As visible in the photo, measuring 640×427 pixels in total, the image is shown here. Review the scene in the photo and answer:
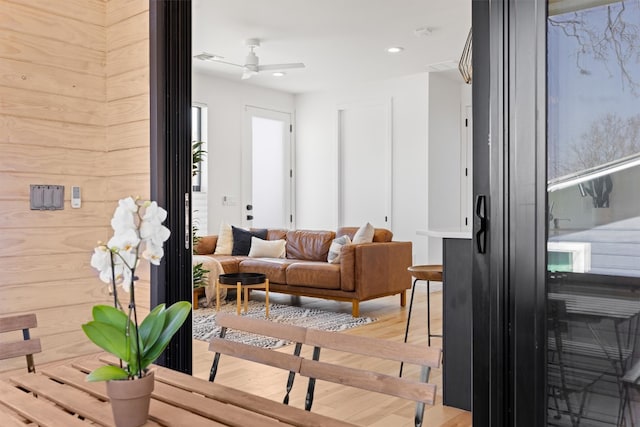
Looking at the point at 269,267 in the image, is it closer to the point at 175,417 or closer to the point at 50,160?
the point at 50,160

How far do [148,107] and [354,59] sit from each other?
4.79 meters

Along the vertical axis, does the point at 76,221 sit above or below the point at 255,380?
above

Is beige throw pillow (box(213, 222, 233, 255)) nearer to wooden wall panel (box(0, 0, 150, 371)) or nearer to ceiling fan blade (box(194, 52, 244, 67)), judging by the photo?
ceiling fan blade (box(194, 52, 244, 67))

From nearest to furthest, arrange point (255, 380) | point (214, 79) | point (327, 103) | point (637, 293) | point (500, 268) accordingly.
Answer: point (637, 293)
point (500, 268)
point (255, 380)
point (214, 79)
point (327, 103)

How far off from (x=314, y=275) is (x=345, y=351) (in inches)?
172

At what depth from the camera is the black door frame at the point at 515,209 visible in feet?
5.50

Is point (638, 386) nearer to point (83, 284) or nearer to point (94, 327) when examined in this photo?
point (94, 327)

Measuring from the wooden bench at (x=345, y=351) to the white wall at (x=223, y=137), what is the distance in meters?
6.02

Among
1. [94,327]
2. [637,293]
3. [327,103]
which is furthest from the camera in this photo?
[327,103]

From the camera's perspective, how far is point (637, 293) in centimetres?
153

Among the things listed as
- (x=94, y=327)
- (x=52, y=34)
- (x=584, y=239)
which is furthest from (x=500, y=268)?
Answer: (x=52, y=34)

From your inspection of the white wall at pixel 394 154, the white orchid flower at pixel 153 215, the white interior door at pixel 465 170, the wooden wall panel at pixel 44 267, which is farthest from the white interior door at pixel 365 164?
the white orchid flower at pixel 153 215

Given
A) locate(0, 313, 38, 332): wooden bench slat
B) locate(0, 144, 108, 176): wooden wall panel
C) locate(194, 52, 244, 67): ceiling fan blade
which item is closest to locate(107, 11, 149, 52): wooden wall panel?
locate(0, 144, 108, 176): wooden wall panel

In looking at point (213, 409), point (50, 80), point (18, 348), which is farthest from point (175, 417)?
point (50, 80)
